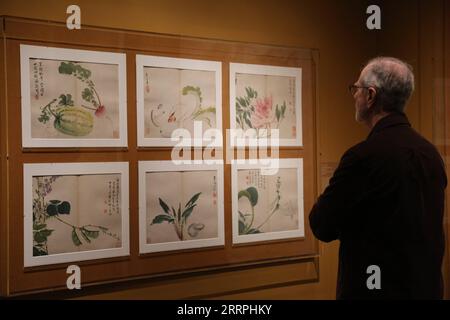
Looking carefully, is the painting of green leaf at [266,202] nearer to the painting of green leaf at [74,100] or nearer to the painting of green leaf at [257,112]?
the painting of green leaf at [257,112]

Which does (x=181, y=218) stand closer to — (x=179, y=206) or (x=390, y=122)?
(x=179, y=206)

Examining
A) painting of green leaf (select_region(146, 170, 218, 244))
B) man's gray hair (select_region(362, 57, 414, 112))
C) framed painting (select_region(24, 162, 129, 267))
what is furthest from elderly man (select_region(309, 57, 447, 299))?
framed painting (select_region(24, 162, 129, 267))

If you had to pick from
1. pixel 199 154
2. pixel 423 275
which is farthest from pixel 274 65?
pixel 423 275

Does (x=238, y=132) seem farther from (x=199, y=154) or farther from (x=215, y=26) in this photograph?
(x=215, y=26)

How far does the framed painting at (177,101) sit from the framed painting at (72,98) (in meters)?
0.10

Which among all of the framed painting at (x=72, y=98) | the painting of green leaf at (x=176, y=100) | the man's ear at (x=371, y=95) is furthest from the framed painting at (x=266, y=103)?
the man's ear at (x=371, y=95)

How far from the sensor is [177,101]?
94.0 inches

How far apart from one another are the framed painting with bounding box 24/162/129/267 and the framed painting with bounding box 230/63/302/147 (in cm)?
64

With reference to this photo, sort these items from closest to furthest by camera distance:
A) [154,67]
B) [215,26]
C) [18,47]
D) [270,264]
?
1. [18,47]
2. [154,67]
3. [215,26]
4. [270,264]

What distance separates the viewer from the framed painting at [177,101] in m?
2.32

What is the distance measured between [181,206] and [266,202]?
18.6 inches

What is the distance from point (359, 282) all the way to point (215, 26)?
54.5 inches

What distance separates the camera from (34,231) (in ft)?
6.85

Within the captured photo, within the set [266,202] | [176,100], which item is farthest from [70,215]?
[266,202]
